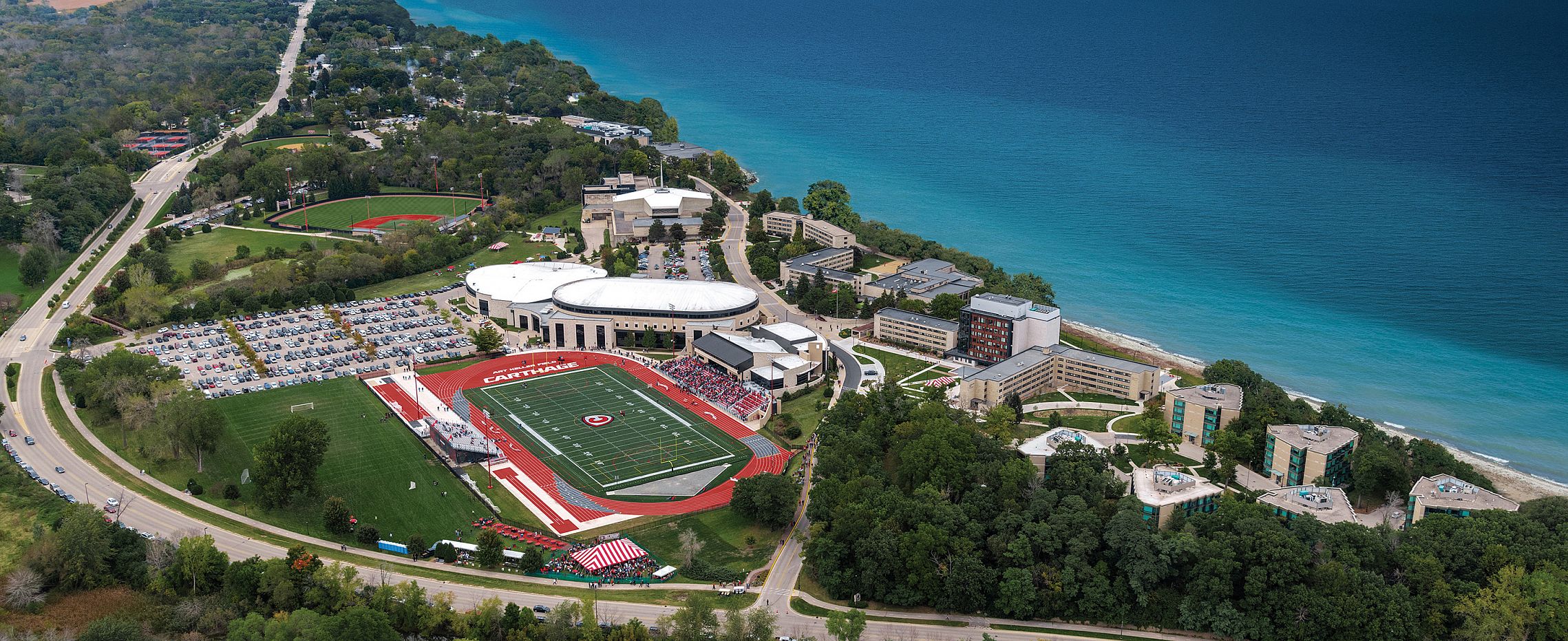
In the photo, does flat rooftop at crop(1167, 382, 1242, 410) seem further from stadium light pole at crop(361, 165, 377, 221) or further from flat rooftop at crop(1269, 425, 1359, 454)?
stadium light pole at crop(361, 165, 377, 221)

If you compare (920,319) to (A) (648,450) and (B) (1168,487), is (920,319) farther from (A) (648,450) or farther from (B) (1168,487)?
(B) (1168,487)

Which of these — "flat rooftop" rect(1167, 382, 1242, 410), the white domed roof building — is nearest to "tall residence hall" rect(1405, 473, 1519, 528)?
"flat rooftop" rect(1167, 382, 1242, 410)

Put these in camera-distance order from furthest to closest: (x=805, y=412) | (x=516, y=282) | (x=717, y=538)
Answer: (x=516, y=282) < (x=805, y=412) < (x=717, y=538)

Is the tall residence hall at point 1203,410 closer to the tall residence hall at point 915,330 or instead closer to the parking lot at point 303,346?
the tall residence hall at point 915,330

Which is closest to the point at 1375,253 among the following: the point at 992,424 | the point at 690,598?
the point at 992,424

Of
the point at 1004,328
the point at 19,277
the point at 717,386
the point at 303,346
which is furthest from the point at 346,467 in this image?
the point at 19,277

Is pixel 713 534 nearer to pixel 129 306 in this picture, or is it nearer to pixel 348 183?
pixel 129 306
